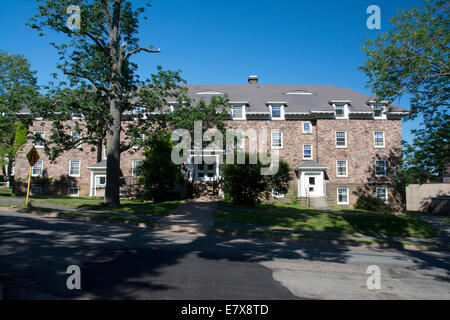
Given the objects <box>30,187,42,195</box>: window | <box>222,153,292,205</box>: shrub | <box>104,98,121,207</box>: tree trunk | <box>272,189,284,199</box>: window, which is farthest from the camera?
<box>30,187,42,195</box>: window

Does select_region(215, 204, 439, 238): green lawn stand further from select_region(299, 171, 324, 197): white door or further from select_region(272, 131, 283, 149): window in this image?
select_region(272, 131, 283, 149): window

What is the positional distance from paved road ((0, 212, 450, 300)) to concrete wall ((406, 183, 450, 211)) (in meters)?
25.4

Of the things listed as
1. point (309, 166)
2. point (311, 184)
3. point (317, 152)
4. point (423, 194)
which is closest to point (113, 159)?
point (309, 166)

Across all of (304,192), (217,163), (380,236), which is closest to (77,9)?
(217,163)

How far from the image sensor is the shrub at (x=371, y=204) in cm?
2430

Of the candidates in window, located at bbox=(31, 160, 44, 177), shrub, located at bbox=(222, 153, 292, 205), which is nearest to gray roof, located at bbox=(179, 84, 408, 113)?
shrub, located at bbox=(222, 153, 292, 205)

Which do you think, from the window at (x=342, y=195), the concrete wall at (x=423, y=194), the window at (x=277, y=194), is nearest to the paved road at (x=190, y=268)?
the window at (x=277, y=194)

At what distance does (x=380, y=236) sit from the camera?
13.0 meters

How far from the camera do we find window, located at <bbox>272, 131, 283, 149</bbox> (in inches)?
1051

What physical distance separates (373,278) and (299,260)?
188 cm

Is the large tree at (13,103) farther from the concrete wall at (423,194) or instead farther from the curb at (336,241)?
the concrete wall at (423,194)

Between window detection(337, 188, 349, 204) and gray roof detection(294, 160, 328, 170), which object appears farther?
window detection(337, 188, 349, 204)

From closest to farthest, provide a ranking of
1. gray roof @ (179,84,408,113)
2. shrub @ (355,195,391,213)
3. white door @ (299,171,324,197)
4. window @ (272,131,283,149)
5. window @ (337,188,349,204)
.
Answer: shrub @ (355,195,391,213) < white door @ (299,171,324,197) < window @ (337,188,349,204) < window @ (272,131,283,149) < gray roof @ (179,84,408,113)
